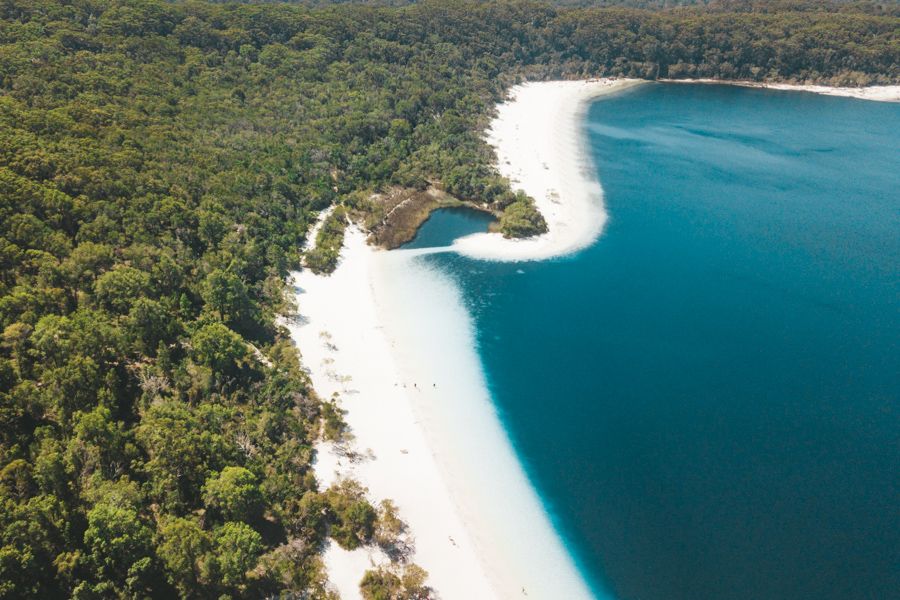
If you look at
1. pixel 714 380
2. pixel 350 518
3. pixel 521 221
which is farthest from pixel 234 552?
pixel 521 221

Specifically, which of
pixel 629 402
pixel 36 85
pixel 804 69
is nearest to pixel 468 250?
pixel 629 402

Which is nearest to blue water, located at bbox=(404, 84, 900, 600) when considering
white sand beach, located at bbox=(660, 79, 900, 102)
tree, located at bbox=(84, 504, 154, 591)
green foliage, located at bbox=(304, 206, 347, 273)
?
green foliage, located at bbox=(304, 206, 347, 273)

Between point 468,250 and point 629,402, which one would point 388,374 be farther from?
point 468,250

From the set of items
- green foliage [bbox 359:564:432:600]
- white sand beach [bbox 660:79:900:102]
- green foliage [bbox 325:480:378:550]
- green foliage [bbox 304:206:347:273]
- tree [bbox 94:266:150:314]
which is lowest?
green foliage [bbox 359:564:432:600]

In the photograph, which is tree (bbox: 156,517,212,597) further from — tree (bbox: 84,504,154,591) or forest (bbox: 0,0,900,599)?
tree (bbox: 84,504,154,591)

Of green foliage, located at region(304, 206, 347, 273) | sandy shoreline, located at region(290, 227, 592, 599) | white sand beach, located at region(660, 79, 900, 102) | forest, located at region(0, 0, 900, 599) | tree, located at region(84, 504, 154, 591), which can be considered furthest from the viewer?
white sand beach, located at region(660, 79, 900, 102)

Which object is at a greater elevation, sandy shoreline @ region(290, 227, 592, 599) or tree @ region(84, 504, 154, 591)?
tree @ region(84, 504, 154, 591)

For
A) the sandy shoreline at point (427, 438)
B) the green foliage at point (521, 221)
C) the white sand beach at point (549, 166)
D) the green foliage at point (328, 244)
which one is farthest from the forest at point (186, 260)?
the white sand beach at point (549, 166)
